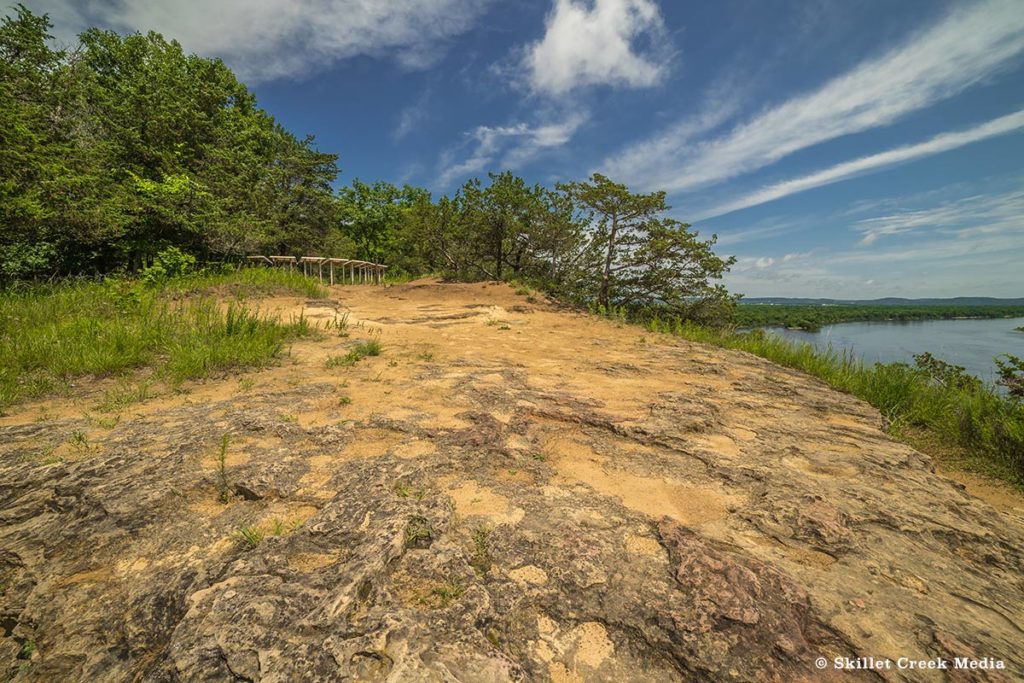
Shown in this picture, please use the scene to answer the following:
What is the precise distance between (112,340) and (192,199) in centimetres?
861

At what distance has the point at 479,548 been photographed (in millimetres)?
1588

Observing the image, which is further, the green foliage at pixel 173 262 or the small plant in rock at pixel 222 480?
the green foliage at pixel 173 262

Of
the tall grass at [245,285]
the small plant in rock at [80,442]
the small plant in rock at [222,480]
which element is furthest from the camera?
the tall grass at [245,285]

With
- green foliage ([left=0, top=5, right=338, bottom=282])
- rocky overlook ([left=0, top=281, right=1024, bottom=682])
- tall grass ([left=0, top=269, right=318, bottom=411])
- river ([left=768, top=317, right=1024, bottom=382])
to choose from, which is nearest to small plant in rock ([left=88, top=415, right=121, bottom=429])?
rocky overlook ([left=0, top=281, right=1024, bottom=682])

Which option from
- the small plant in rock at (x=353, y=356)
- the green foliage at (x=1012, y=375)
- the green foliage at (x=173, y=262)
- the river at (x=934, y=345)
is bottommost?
the river at (x=934, y=345)

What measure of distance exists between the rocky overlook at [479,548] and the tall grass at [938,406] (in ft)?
3.55

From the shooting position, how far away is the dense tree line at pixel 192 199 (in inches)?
318

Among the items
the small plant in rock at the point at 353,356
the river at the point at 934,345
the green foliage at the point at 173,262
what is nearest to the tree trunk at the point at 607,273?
the river at the point at 934,345

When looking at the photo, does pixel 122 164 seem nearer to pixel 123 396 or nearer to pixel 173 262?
pixel 173 262

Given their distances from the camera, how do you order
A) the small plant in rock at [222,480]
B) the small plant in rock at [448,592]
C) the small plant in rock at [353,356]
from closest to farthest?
the small plant in rock at [448,592] < the small plant in rock at [222,480] < the small plant in rock at [353,356]

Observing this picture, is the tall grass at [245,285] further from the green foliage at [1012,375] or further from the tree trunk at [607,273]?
the green foliage at [1012,375]

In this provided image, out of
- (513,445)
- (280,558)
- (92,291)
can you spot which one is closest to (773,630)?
(513,445)

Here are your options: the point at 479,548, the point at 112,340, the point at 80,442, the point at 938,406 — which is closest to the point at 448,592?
the point at 479,548

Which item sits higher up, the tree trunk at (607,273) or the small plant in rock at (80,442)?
the tree trunk at (607,273)
